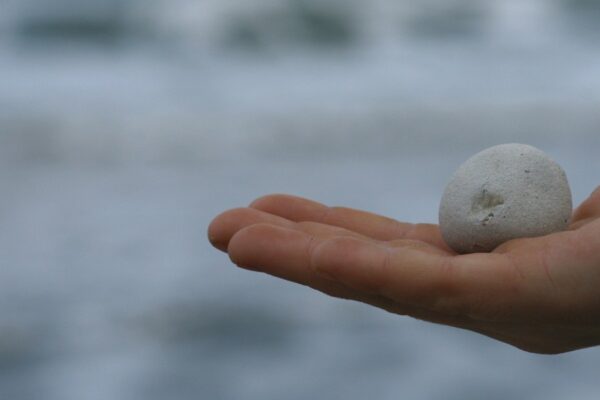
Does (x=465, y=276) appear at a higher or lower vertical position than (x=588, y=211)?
lower

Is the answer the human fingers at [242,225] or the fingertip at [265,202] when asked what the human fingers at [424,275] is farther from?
the fingertip at [265,202]

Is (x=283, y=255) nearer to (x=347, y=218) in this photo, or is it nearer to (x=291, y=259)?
(x=291, y=259)

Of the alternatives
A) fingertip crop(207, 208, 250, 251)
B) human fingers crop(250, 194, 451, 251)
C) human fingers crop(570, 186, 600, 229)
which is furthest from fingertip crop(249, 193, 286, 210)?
human fingers crop(570, 186, 600, 229)

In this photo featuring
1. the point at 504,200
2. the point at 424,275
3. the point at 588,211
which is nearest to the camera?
the point at 424,275

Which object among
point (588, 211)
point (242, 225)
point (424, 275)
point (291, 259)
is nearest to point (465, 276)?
point (424, 275)

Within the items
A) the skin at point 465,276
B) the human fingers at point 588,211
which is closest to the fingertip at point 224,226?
the skin at point 465,276

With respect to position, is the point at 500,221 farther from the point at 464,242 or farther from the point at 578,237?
the point at 578,237

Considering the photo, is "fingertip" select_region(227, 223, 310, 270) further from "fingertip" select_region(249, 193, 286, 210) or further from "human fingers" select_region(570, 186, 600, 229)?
"human fingers" select_region(570, 186, 600, 229)
